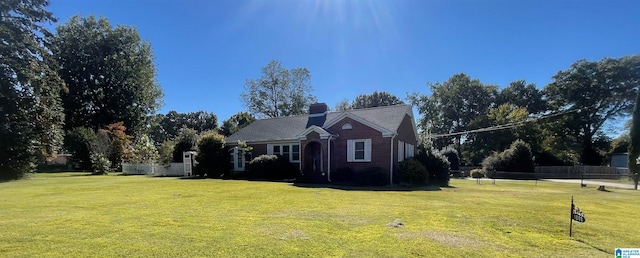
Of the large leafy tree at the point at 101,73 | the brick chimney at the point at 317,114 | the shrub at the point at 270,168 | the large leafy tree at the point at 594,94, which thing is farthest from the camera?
the large leafy tree at the point at 594,94

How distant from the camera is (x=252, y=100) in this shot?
172 feet

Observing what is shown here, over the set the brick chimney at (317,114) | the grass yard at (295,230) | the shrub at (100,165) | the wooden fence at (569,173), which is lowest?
the wooden fence at (569,173)

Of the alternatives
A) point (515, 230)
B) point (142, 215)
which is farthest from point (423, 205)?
point (142, 215)

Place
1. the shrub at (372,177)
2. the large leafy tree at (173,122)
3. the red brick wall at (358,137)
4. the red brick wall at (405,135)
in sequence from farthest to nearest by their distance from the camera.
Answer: the large leafy tree at (173,122)
the red brick wall at (405,135)
the red brick wall at (358,137)
the shrub at (372,177)

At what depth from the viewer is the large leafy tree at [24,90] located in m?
20.9

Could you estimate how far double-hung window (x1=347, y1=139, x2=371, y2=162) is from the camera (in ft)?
69.2

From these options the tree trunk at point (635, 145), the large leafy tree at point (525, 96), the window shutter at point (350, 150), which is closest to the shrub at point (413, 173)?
the window shutter at point (350, 150)

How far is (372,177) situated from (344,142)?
3.51 metres

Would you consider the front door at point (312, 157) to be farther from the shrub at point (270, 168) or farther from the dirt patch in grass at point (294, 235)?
the dirt patch in grass at point (294, 235)

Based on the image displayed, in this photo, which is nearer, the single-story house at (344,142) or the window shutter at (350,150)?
the single-story house at (344,142)

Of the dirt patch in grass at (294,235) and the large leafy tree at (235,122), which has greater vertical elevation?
the large leafy tree at (235,122)

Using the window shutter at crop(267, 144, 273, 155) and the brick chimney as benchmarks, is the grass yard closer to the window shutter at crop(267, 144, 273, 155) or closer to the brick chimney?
the window shutter at crop(267, 144, 273, 155)

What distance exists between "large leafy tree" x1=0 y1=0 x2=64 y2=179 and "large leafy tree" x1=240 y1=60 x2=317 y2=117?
95.6ft

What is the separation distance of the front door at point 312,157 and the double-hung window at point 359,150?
108 inches
